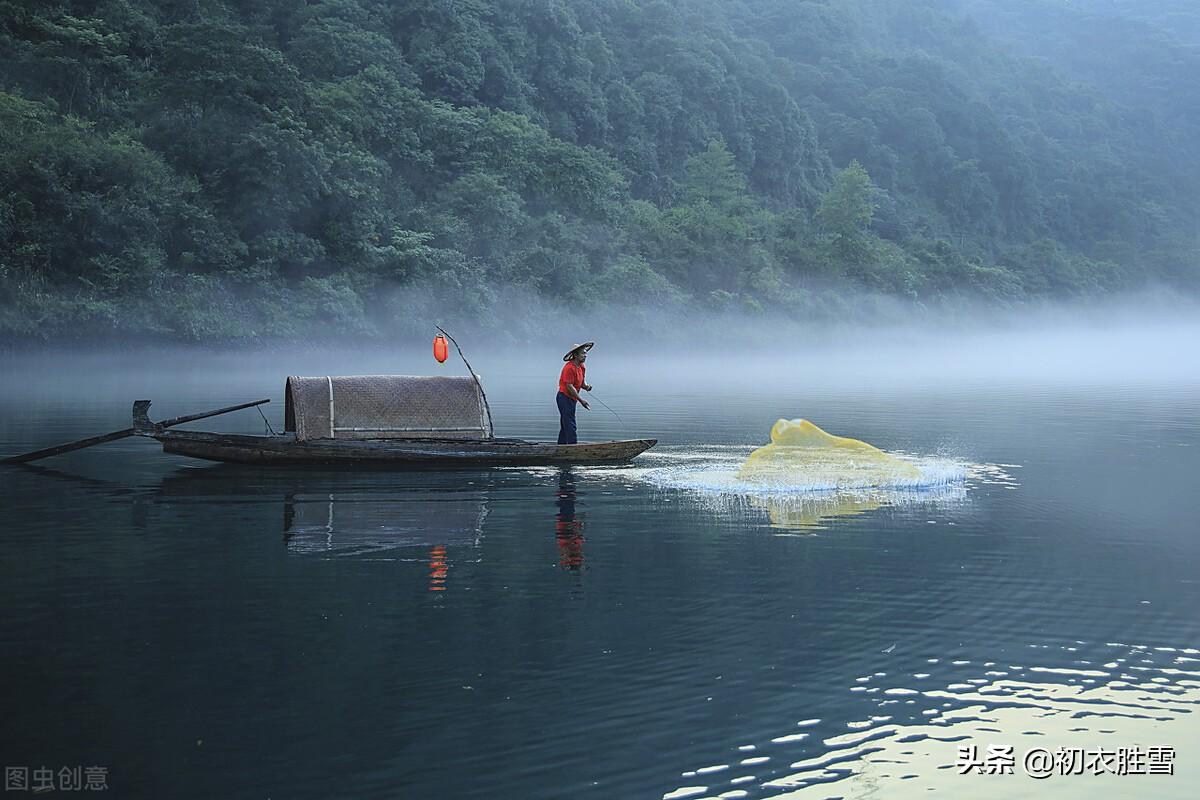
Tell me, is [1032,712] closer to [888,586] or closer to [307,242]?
[888,586]

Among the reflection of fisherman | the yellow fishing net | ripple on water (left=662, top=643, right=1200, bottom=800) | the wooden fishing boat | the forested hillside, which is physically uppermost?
the forested hillside

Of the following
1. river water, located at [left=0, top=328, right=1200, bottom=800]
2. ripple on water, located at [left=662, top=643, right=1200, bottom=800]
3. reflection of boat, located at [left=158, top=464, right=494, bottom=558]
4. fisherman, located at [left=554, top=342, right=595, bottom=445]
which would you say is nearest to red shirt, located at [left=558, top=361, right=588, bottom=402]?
fisherman, located at [left=554, top=342, right=595, bottom=445]

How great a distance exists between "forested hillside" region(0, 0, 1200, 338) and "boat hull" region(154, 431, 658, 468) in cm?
3069

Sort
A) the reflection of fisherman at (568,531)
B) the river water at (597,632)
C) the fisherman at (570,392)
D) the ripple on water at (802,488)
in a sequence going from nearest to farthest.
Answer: the river water at (597,632) < the reflection of fisherman at (568,531) < the ripple on water at (802,488) < the fisherman at (570,392)

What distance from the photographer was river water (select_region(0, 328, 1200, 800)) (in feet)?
22.5

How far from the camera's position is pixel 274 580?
35.6ft

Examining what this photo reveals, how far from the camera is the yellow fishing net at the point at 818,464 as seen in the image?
678 inches

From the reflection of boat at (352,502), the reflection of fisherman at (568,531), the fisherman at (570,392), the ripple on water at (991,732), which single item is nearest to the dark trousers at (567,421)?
the fisherman at (570,392)

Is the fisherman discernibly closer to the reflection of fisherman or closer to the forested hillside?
the reflection of fisherman

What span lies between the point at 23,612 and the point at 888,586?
668cm

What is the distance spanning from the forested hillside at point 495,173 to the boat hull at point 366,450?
30.7 meters

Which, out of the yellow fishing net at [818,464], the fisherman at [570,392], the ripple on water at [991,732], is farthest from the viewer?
the fisherman at [570,392]

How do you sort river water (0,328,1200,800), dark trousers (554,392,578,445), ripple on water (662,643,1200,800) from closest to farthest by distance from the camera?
ripple on water (662,643,1200,800) → river water (0,328,1200,800) → dark trousers (554,392,578,445)

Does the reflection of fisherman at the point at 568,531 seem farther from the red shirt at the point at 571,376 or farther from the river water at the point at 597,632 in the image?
the red shirt at the point at 571,376
